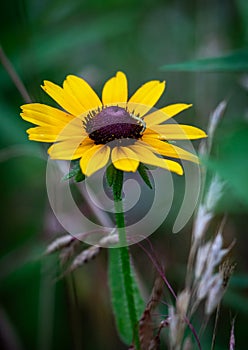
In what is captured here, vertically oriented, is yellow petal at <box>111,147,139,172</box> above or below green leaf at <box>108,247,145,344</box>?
above

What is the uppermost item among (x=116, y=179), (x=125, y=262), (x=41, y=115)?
(x=41, y=115)

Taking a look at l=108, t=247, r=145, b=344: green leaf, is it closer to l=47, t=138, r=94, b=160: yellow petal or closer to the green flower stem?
the green flower stem

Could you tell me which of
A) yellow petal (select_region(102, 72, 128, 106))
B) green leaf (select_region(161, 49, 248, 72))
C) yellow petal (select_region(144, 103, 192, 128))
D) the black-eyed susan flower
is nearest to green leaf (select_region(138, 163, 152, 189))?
the black-eyed susan flower

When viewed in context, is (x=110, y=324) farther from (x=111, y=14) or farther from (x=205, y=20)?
(x=205, y=20)

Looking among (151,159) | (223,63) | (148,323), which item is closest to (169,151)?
(151,159)

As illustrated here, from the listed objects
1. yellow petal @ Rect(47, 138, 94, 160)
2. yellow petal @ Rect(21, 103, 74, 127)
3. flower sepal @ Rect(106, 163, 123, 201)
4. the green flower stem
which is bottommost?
the green flower stem

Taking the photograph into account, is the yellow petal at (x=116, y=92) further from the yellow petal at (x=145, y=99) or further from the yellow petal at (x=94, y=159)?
the yellow petal at (x=94, y=159)

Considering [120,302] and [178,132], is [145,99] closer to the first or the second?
[178,132]

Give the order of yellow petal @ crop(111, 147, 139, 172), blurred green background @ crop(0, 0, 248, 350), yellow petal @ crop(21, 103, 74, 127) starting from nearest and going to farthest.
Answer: yellow petal @ crop(111, 147, 139, 172), yellow petal @ crop(21, 103, 74, 127), blurred green background @ crop(0, 0, 248, 350)
